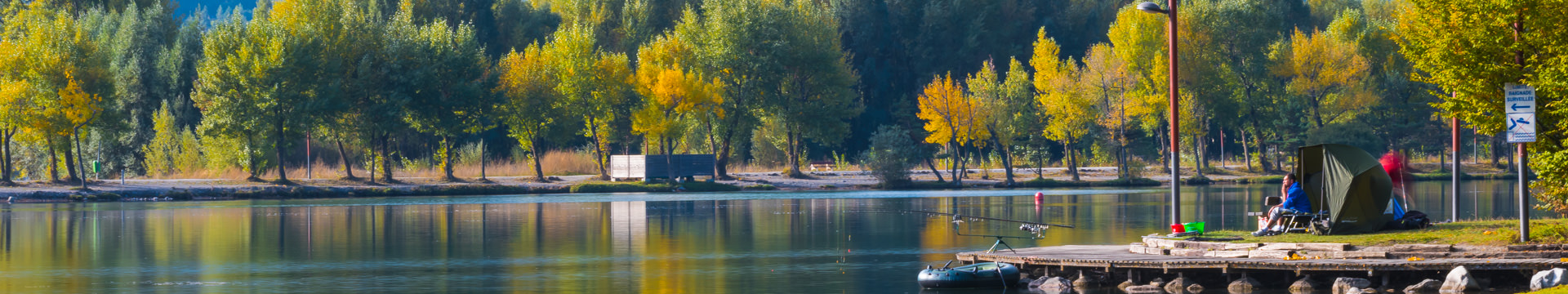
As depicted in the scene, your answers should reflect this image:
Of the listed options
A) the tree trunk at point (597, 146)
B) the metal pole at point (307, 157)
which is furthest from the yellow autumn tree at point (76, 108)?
the tree trunk at point (597, 146)

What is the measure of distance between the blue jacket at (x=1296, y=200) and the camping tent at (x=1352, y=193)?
275mm

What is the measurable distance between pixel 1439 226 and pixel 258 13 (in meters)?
59.6

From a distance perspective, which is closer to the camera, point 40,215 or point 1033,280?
point 1033,280

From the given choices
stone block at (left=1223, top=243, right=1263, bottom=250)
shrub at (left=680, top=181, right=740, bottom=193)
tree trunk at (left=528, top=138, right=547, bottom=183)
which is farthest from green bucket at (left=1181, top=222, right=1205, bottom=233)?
tree trunk at (left=528, top=138, right=547, bottom=183)

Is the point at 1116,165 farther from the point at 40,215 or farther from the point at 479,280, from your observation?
the point at 479,280

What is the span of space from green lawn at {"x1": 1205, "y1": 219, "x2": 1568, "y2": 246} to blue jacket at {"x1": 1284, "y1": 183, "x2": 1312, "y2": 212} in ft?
1.70

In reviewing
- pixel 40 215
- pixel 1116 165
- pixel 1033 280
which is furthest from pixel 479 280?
pixel 1116 165

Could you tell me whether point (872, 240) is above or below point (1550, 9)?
below

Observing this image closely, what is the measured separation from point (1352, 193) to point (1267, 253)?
→ 2513mm

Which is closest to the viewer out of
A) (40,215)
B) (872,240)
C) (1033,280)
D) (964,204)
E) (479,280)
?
(1033,280)

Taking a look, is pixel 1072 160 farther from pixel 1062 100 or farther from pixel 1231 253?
pixel 1231 253

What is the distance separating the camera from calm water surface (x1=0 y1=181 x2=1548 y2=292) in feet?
94.1

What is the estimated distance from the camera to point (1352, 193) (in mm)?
25938

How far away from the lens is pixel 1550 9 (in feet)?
75.2
